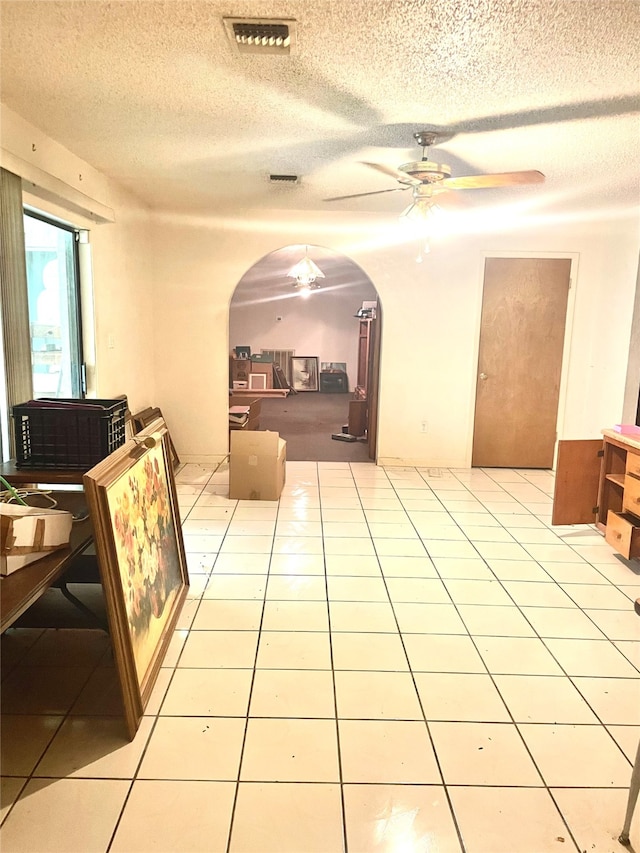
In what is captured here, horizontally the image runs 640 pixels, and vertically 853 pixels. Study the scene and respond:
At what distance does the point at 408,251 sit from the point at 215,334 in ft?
6.58

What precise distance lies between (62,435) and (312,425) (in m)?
5.83

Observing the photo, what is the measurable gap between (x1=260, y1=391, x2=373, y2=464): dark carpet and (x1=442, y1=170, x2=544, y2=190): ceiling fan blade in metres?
3.19

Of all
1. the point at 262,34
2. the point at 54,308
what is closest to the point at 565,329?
the point at 262,34

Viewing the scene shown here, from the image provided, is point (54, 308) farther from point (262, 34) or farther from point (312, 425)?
point (312, 425)

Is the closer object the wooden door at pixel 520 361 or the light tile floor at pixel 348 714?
the light tile floor at pixel 348 714

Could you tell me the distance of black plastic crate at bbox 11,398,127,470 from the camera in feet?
7.77

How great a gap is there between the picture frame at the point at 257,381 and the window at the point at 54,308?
24.6 ft

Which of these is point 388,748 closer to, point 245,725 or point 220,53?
point 245,725

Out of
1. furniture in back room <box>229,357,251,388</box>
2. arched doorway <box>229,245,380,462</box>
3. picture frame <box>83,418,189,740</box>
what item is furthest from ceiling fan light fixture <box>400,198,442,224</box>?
furniture in back room <box>229,357,251,388</box>

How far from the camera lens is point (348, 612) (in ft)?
8.96

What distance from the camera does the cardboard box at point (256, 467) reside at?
436cm

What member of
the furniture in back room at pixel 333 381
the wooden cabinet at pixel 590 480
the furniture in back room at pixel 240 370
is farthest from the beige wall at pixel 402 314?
the furniture in back room at pixel 333 381

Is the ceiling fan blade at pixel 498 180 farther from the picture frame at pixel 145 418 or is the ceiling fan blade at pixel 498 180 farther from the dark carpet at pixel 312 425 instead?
the dark carpet at pixel 312 425

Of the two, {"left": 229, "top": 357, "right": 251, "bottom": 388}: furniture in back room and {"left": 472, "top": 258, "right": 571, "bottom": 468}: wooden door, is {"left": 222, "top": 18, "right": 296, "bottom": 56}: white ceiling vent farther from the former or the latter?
{"left": 229, "top": 357, "right": 251, "bottom": 388}: furniture in back room
